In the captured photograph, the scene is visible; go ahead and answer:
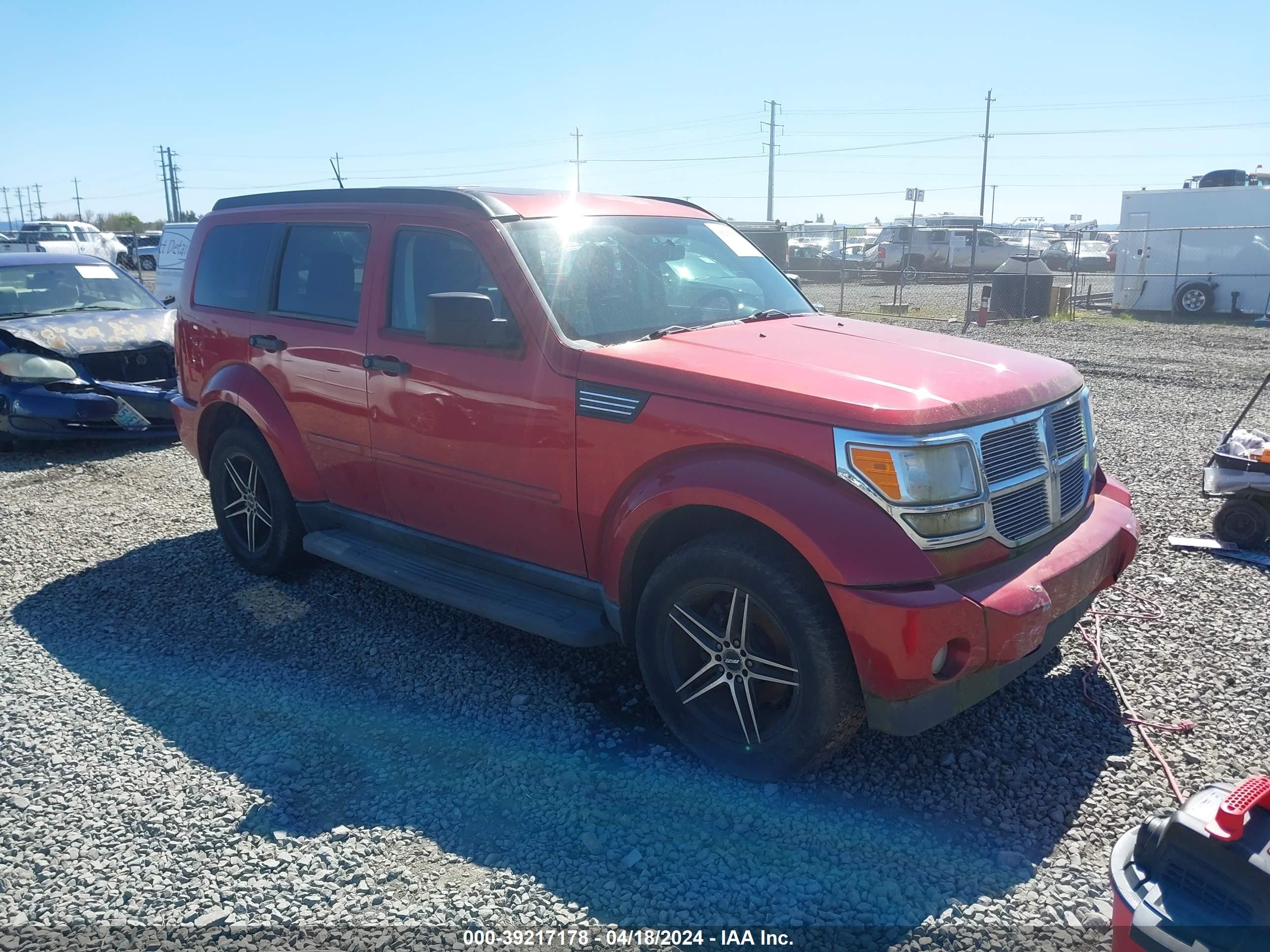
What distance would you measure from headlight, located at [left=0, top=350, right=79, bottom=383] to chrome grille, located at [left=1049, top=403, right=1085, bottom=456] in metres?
8.33

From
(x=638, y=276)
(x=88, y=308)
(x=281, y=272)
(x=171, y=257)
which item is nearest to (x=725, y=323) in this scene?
(x=638, y=276)

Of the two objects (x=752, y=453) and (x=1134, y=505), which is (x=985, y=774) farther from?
(x=1134, y=505)

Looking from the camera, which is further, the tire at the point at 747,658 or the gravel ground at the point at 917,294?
the gravel ground at the point at 917,294

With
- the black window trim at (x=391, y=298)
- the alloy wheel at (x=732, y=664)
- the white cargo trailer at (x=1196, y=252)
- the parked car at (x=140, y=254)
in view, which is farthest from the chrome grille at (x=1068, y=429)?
the parked car at (x=140, y=254)

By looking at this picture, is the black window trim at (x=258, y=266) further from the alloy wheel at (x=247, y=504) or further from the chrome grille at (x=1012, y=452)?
the chrome grille at (x=1012, y=452)

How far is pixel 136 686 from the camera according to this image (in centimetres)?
437

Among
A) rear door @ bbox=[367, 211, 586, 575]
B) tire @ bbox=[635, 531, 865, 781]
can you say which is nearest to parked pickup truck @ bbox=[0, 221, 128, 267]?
rear door @ bbox=[367, 211, 586, 575]

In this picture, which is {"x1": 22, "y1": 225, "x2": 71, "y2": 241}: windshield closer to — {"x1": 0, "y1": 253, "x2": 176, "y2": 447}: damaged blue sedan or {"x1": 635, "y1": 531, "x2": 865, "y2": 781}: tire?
{"x1": 0, "y1": 253, "x2": 176, "y2": 447}: damaged blue sedan

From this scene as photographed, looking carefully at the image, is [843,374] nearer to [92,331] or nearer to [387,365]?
[387,365]

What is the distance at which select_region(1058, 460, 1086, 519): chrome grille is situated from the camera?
3.67 meters

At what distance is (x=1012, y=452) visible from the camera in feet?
11.3

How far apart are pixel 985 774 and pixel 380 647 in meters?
2.81

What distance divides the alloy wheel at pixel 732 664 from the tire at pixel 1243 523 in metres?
3.72

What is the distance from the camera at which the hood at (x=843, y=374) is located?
10.6 feet
